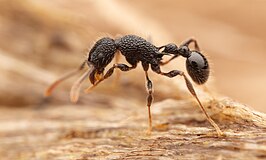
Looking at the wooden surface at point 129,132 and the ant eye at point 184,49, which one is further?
the ant eye at point 184,49

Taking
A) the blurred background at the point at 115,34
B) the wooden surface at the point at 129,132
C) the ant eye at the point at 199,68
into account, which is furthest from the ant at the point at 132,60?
the blurred background at the point at 115,34

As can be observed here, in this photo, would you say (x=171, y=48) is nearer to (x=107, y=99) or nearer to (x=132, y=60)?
(x=132, y=60)

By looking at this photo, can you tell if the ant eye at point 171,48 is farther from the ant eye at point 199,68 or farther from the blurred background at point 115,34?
the blurred background at point 115,34

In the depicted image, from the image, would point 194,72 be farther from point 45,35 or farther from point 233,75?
point 233,75

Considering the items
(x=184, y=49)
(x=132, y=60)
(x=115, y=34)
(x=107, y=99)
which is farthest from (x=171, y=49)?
(x=115, y=34)

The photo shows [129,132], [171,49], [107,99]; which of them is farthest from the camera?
[107,99]

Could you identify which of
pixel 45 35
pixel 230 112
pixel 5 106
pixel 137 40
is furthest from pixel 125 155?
pixel 45 35

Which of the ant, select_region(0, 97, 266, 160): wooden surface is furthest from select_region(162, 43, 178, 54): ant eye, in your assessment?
select_region(0, 97, 266, 160): wooden surface

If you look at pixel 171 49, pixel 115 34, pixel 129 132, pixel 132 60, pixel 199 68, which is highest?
pixel 115 34
